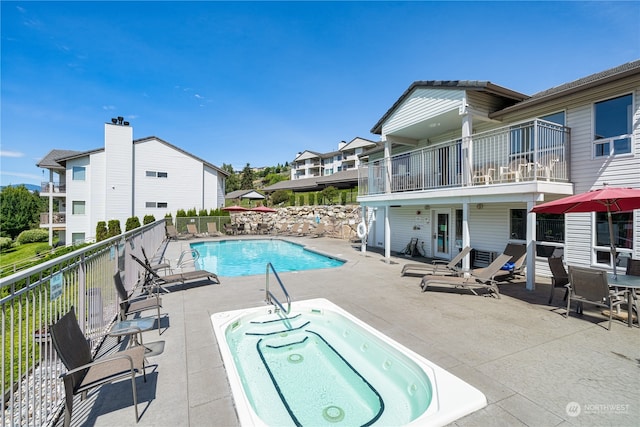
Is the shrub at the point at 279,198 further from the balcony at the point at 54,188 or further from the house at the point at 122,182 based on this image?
the balcony at the point at 54,188

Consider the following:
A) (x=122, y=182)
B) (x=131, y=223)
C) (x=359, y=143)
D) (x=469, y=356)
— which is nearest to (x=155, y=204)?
(x=122, y=182)

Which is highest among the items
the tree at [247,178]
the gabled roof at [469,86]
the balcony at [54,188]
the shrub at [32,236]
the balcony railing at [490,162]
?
the tree at [247,178]

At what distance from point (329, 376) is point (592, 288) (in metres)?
5.35

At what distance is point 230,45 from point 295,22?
4.29 metres

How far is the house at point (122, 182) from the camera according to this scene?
81.8 feet

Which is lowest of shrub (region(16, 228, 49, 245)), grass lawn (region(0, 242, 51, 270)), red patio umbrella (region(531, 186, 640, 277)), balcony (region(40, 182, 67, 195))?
grass lawn (region(0, 242, 51, 270))

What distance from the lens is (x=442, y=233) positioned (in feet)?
43.8

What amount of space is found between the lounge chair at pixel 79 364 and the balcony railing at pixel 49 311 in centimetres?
24

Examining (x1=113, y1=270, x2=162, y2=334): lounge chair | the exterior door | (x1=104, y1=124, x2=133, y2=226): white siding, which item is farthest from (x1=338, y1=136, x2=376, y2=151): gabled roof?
(x1=113, y1=270, x2=162, y2=334): lounge chair

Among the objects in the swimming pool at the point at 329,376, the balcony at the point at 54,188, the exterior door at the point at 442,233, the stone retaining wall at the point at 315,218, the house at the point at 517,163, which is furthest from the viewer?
the balcony at the point at 54,188

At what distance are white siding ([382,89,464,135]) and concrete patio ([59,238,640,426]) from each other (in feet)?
22.1

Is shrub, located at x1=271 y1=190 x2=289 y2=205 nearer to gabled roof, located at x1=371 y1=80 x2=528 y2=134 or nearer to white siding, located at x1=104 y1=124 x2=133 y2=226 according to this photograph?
white siding, located at x1=104 y1=124 x2=133 y2=226

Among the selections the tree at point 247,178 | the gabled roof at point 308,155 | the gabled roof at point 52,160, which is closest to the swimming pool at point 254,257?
the gabled roof at point 52,160

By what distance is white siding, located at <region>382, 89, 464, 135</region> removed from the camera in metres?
10.4
